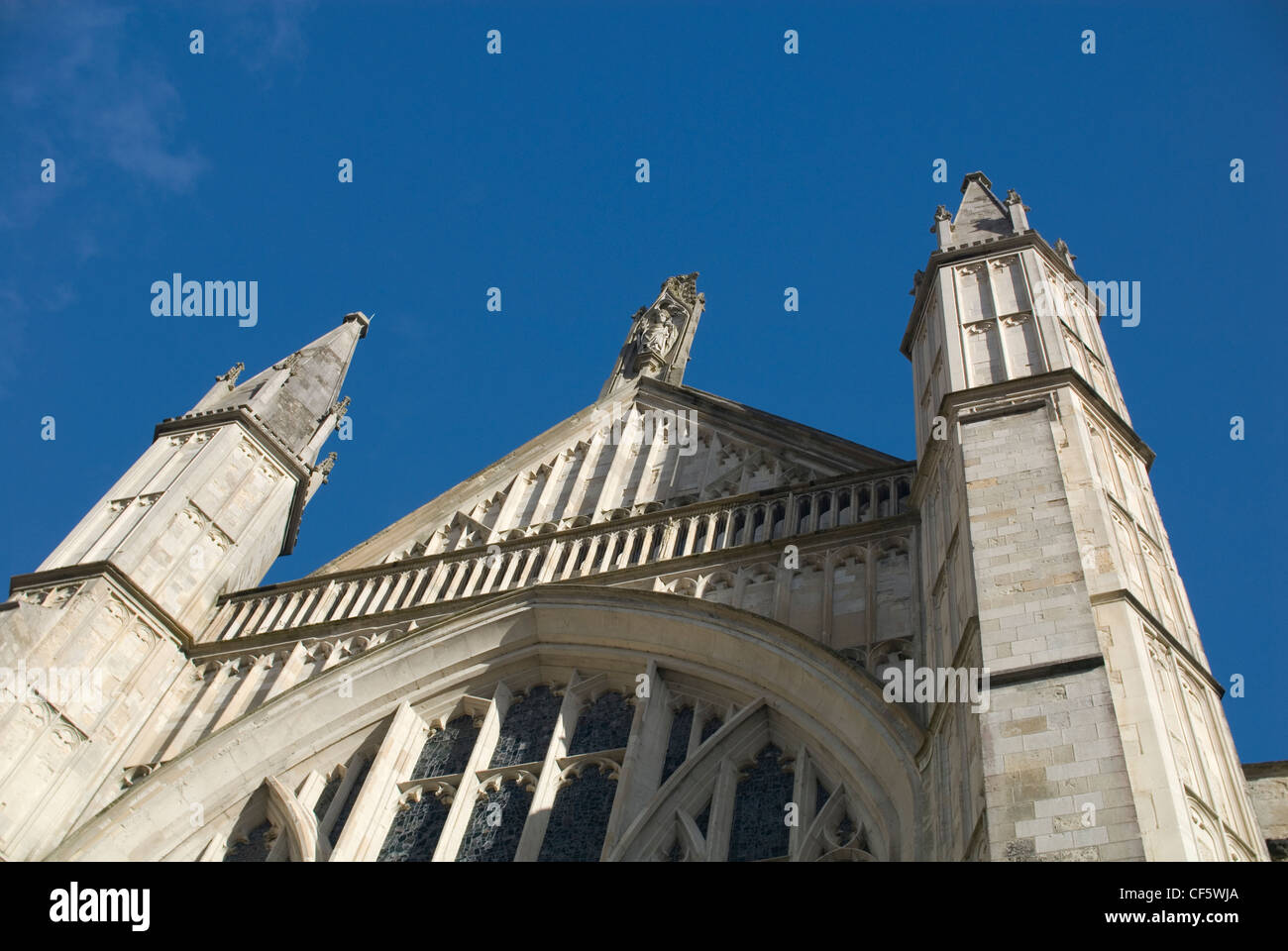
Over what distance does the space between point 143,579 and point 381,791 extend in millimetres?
3795

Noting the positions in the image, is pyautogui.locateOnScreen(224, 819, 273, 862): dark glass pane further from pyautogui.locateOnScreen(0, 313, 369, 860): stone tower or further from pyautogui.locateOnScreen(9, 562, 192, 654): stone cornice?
pyautogui.locateOnScreen(9, 562, 192, 654): stone cornice

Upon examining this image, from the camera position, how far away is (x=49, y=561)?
1417cm

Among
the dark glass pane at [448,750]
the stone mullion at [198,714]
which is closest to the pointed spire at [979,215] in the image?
the dark glass pane at [448,750]

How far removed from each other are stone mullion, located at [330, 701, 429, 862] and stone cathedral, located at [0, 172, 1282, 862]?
32 mm

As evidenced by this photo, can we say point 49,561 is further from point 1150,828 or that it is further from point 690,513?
point 1150,828

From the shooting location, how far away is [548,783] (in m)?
11.4

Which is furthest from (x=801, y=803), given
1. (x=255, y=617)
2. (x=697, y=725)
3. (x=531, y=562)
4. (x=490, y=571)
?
(x=255, y=617)

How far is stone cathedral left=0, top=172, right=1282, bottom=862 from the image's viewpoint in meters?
8.12

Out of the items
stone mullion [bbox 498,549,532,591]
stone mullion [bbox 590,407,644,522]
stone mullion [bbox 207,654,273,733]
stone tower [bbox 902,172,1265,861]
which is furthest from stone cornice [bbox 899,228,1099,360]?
stone mullion [bbox 207,654,273,733]

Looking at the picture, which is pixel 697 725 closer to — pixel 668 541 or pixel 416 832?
pixel 668 541
